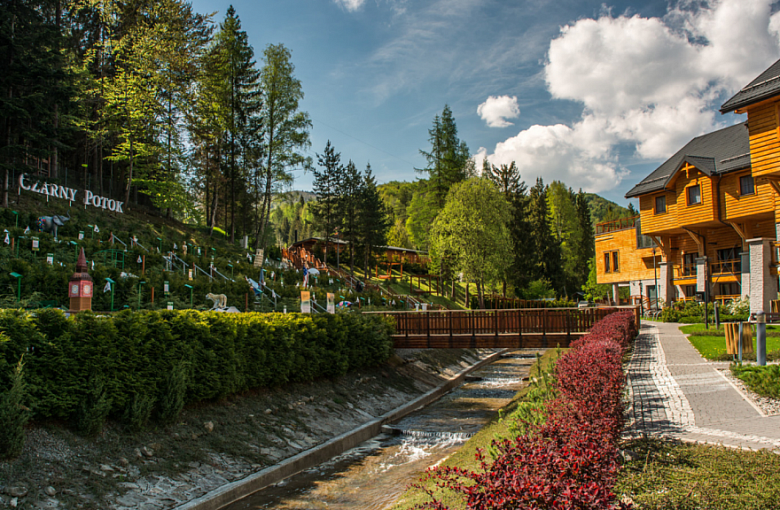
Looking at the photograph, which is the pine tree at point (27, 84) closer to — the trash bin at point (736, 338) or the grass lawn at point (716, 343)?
the trash bin at point (736, 338)

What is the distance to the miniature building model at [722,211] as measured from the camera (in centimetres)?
2156

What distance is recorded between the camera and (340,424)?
13500mm

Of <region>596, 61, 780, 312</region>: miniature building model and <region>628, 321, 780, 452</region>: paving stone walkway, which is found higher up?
<region>596, 61, 780, 312</region>: miniature building model

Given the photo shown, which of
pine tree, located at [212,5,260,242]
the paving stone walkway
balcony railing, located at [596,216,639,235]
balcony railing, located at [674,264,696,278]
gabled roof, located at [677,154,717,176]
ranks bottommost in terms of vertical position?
the paving stone walkway

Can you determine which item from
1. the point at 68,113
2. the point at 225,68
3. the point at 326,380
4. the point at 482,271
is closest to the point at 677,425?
the point at 326,380

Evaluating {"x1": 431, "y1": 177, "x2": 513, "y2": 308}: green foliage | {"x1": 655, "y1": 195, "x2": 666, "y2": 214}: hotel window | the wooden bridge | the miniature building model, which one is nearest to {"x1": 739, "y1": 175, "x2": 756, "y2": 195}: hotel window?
the miniature building model

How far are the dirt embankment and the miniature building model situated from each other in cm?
2147

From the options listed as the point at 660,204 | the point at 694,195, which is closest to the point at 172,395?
the point at 694,195

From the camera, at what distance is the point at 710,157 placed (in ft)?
101

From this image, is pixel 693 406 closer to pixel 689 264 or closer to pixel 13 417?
pixel 13 417

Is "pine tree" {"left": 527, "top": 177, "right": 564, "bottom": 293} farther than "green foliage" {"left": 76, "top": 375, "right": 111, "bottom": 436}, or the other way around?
"pine tree" {"left": 527, "top": 177, "right": 564, "bottom": 293}

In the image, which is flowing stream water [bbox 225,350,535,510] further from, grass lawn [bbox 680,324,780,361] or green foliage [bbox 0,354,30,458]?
grass lawn [bbox 680,324,780,361]

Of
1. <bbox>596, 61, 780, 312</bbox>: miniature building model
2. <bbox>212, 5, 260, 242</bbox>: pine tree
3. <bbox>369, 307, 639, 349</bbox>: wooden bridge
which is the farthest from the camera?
<bbox>212, 5, 260, 242</bbox>: pine tree

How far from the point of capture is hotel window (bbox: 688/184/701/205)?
30337 mm
